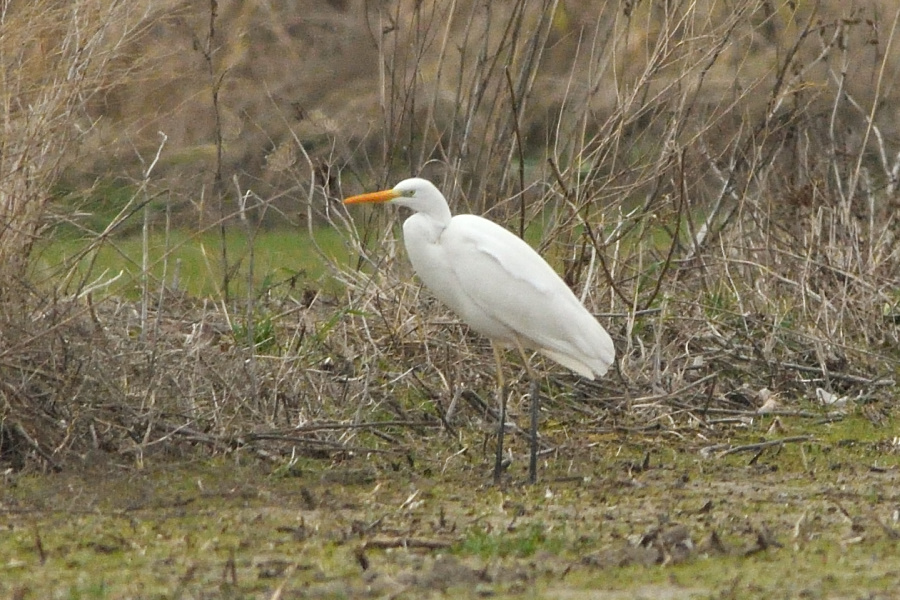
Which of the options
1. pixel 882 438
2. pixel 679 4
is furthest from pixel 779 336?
pixel 679 4

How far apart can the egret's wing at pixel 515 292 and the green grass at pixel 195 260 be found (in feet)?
2.42

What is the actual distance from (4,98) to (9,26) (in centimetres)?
20

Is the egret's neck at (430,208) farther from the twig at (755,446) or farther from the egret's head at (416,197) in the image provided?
the twig at (755,446)

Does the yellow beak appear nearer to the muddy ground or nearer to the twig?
the muddy ground

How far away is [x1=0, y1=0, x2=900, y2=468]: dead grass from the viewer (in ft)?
15.1

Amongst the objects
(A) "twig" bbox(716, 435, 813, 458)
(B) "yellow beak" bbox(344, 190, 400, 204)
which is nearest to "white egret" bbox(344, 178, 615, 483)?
(B) "yellow beak" bbox(344, 190, 400, 204)

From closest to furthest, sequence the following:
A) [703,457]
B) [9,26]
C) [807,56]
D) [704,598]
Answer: [704,598], [9,26], [703,457], [807,56]

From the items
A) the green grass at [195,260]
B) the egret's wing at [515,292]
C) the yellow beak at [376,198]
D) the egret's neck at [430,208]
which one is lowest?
the green grass at [195,260]

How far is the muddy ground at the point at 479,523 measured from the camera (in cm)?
328

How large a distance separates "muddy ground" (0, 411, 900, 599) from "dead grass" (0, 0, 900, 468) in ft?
0.68

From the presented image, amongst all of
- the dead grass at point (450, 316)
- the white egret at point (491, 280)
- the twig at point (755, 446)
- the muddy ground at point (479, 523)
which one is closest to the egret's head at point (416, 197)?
the white egret at point (491, 280)

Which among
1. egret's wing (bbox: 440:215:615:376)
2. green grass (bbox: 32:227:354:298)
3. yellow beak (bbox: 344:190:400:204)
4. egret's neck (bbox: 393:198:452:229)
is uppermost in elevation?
yellow beak (bbox: 344:190:400:204)

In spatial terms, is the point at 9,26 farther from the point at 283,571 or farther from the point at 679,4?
the point at 679,4

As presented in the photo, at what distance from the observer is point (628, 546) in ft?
11.9
